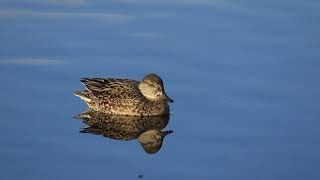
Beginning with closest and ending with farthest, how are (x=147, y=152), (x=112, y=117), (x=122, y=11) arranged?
(x=147, y=152) → (x=112, y=117) → (x=122, y=11)

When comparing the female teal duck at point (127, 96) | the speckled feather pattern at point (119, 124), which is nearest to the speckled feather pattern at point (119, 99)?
the female teal duck at point (127, 96)

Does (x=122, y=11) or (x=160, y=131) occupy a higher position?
(x=122, y=11)

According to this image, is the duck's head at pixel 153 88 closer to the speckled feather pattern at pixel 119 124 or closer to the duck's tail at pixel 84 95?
the speckled feather pattern at pixel 119 124

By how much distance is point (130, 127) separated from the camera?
44.1 ft

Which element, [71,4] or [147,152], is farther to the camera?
[71,4]

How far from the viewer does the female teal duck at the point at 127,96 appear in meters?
14.2

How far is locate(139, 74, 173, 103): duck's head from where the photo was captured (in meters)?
14.2

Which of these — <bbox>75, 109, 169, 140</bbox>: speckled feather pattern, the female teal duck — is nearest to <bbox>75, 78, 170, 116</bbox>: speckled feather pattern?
the female teal duck

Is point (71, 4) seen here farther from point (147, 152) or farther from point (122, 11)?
point (147, 152)

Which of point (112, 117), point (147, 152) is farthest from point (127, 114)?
point (147, 152)

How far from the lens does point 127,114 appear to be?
14305mm

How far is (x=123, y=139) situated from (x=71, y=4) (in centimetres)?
598

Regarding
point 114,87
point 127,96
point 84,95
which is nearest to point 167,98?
point 127,96

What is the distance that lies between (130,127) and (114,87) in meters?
1.18
